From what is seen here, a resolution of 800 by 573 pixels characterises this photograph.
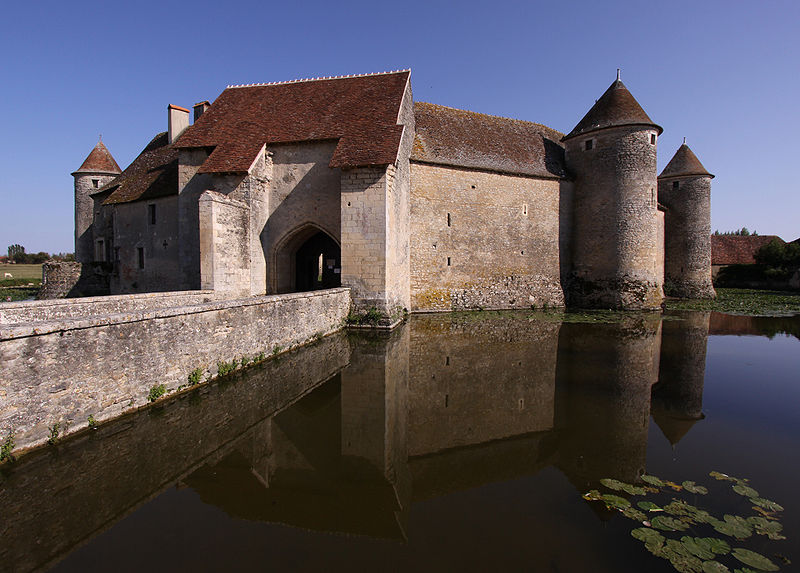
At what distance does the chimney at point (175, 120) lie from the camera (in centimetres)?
1839

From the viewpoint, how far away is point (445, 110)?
1906 centimetres

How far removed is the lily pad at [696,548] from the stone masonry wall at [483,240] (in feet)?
43.9

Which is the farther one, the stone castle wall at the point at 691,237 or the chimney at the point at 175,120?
the stone castle wall at the point at 691,237

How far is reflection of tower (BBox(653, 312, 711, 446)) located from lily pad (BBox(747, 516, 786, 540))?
1.59m

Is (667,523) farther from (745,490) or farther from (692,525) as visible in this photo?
(745,490)

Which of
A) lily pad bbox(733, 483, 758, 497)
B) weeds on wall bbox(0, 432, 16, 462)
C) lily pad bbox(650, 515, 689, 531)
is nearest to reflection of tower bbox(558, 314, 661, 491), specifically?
lily pad bbox(650, 515, 689, 531)

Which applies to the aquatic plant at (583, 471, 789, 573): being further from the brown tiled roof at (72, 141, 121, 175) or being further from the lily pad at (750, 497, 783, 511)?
the brown tiled roof at (72, 141, 121, 175)

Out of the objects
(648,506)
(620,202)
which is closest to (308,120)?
(620,202)

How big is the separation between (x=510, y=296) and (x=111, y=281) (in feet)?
59.5

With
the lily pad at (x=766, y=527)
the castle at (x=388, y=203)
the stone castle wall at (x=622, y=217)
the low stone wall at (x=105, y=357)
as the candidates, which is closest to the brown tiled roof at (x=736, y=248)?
the castle at (x=388, y=203)

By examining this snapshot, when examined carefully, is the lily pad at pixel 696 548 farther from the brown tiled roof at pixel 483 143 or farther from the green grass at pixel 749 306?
the green grass at pixel 749 306

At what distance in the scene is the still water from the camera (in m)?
2.96

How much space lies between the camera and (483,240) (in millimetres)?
17500

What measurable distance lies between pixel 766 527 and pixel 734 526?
0.85 feet
